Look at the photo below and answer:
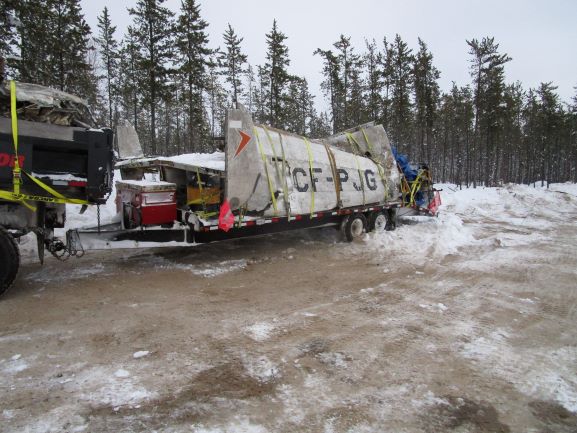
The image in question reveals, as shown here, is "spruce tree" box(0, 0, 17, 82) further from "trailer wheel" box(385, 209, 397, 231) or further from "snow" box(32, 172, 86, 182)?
"trailer wheel" box(385, 209, 397, 231)

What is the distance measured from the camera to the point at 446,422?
110 inches

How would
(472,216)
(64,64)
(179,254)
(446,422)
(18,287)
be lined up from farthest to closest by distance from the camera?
(64,64) → (472,216) → (179,254) → (18,287) → (446,422)

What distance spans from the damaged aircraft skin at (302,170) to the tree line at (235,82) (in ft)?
23.4

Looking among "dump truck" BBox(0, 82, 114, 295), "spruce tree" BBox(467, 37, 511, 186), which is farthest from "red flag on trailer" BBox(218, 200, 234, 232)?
"spruce tree" BBox(467, 37, 511, 186)

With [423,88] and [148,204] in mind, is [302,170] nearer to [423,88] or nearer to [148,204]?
[148,204]

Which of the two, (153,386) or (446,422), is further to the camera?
(153,386)

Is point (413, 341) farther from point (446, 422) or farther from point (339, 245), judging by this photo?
point (339, 245)

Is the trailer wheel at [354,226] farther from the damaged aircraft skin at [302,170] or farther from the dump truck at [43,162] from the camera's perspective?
the dump truck at [43,162]

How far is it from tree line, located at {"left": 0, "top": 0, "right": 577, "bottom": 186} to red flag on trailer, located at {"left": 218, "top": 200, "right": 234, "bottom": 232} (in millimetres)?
9061

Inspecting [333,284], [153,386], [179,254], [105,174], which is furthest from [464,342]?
[179,254]

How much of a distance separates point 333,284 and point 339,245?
10.3 ft

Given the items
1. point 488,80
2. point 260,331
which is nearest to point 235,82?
point 488,80

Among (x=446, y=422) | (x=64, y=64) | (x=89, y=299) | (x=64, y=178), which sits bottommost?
(x=446, y=422)

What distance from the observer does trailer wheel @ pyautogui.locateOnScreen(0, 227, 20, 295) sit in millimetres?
4972
